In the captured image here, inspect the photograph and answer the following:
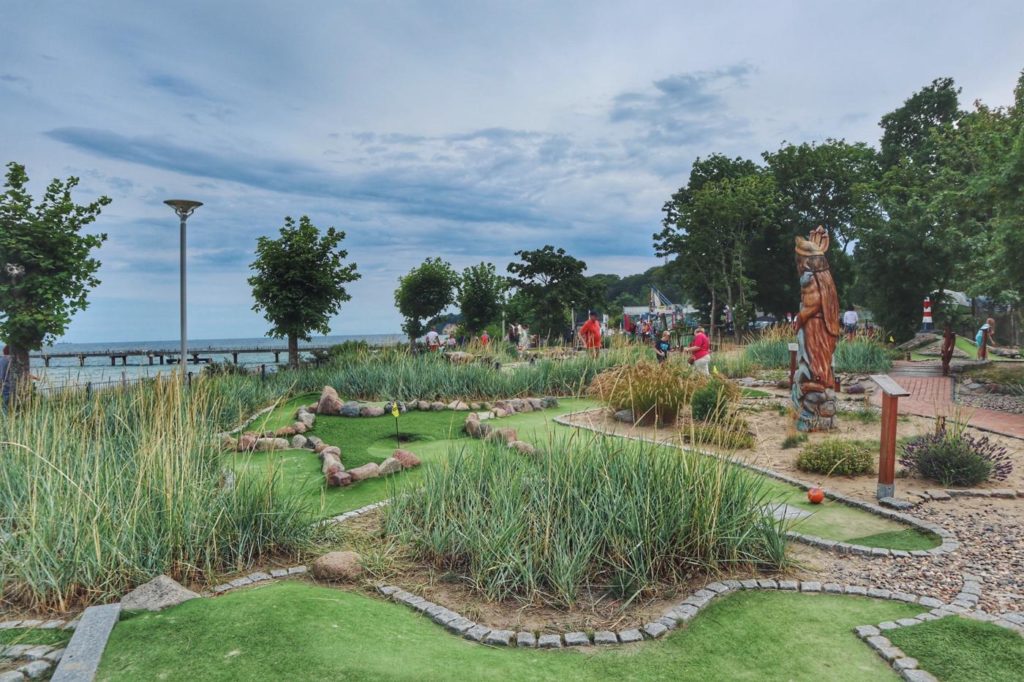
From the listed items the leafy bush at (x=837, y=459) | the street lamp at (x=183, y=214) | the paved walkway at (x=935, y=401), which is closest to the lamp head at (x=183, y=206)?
the street lamp at (x=183, y=214)

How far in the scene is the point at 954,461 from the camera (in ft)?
21.2

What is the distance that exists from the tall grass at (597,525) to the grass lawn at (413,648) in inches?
19.9

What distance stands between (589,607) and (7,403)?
831 centimetres

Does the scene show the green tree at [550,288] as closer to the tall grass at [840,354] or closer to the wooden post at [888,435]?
the tall grass at [840,354]

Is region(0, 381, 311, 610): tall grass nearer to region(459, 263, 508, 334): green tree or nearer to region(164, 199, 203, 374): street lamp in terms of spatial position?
region(164, 199, 203, 374): street lamp

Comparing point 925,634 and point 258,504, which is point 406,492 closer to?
point 258,504

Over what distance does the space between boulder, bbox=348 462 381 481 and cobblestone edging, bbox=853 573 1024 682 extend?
4518 millimetres

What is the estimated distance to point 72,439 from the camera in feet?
16.8

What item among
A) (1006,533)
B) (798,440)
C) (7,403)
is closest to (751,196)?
(798,440)

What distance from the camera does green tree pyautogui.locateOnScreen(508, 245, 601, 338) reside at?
103ft

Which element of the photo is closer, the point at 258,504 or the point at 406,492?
the point at 258,504

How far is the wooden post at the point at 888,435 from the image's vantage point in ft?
18.4

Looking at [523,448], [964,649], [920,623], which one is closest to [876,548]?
[920,623]

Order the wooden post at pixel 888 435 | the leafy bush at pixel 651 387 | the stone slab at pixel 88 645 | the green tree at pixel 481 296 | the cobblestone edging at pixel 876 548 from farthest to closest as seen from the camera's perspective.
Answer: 1. the green tree at pixel 481 296
2. the leafy bush at pixel 651 387
3. the wooden post at pixel 888 435
4. the cobblestone edging at pixel 876 548
5. the stone slab at pixel 88 645
